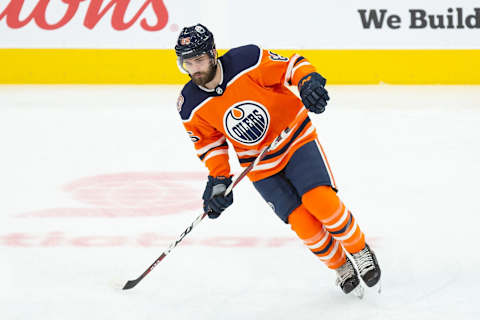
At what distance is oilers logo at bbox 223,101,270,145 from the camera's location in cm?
263

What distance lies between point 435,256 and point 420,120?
2454mm

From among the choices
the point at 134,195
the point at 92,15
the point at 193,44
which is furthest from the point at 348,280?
the point at 92,15

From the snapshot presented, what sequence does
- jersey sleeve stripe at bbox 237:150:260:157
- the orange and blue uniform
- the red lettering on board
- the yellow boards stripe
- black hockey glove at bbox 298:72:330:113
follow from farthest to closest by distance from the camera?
the red lettering on board < the yellow boards stripe < jersey sleeve stripe at bbox 237:150:260:157 < the orange and blue uniform < black hockey glove at bbox 298:72:330:113

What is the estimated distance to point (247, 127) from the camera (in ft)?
8.74

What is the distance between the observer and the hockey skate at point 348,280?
8.64 ft

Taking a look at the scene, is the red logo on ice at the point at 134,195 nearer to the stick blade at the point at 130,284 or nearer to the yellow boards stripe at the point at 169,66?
the stick blade at the point at 130,284

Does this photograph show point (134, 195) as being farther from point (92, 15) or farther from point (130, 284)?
point (92, 15)

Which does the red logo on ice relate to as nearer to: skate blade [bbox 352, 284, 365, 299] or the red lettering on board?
skate blade [bbox 352, 284, 365, 299]

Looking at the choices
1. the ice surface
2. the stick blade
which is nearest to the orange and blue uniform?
the ice surface

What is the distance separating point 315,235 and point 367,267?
0.73 ft

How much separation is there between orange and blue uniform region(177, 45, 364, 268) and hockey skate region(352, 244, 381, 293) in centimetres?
3

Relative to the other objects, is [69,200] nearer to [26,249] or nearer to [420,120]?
[26,249]

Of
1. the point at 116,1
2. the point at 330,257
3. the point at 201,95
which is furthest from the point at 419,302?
the point at 116,1

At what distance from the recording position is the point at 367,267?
256 centimetres
